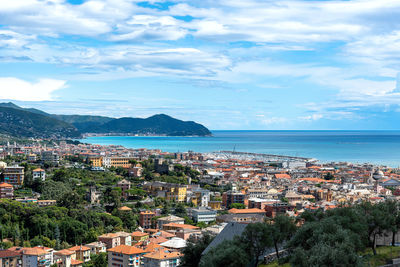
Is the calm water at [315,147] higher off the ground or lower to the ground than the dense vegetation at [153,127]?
lower

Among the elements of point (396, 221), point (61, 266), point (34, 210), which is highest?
point (396, 221)

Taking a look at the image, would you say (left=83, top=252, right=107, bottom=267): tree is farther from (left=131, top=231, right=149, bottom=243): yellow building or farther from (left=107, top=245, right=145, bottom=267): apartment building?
(left=131, top=231, right=149, bottom=243): yellow building

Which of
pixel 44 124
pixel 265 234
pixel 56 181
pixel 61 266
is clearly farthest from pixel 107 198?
pixel 44 124

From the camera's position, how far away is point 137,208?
31.5 meters

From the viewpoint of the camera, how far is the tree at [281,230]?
14383 millimetres

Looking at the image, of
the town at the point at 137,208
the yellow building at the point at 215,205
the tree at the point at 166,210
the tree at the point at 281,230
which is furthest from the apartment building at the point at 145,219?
the tree at the point at 281,230

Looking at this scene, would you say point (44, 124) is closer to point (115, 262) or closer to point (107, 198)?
point (107, 198)

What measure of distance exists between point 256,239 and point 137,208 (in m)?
18.2

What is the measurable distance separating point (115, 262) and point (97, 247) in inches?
107

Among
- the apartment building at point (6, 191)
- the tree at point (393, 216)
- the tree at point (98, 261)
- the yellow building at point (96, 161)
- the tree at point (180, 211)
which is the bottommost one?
the tree at point (98, 261)

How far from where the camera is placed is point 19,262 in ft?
71.1

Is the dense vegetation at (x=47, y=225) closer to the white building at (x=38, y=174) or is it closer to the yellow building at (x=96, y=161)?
the white building at (x=38, y=174)

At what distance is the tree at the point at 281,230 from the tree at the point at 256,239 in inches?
10.2

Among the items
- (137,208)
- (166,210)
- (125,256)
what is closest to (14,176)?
(137,208)
